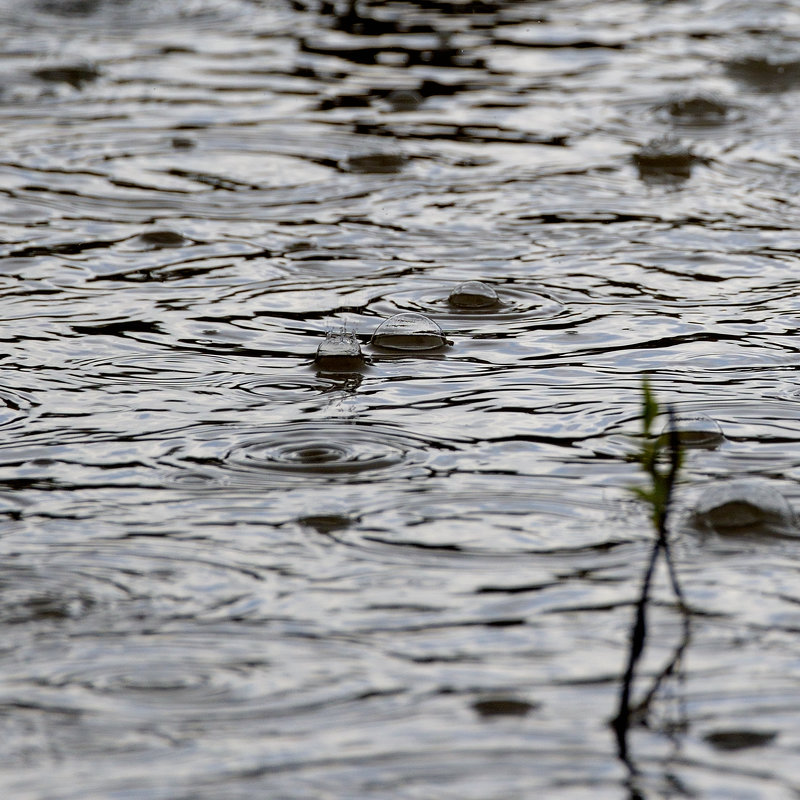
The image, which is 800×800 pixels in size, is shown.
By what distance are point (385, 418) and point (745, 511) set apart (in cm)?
69

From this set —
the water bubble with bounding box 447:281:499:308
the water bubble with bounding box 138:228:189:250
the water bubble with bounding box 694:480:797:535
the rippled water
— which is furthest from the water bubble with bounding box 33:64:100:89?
the water bubble with bounding box 694:480:797:535

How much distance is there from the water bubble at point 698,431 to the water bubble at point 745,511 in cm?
28

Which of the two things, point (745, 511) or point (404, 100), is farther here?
point (404, 100)

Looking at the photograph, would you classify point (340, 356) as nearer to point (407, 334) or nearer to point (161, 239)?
point (407, 334)

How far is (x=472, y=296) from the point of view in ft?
9.59

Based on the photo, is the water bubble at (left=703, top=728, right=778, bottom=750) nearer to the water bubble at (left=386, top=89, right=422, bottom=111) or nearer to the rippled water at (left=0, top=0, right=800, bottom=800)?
the rippled water at (left=0, top=0, right=800, bottom=800)

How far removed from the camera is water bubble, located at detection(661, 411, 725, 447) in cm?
220

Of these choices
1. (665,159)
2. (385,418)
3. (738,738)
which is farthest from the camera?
(665,159)

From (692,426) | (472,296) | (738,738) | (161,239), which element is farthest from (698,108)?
(738,738)

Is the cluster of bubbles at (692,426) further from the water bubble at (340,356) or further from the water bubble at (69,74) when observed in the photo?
the water bubble at (69,74)

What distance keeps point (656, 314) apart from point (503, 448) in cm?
81

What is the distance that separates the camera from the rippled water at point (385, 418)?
1.46 meters

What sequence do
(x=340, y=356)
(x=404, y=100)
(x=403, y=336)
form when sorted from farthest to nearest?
(x=404, y=100)
(x=403, y=336)
(x=340, y=356)

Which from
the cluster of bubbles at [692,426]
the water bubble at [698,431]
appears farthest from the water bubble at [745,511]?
the water bubble at [698,431]
